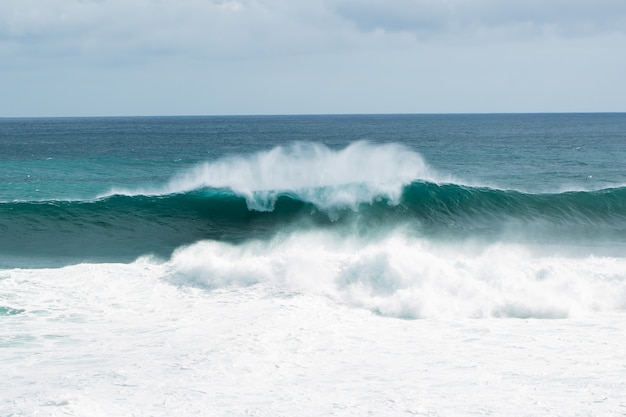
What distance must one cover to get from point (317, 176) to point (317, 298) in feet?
35.0

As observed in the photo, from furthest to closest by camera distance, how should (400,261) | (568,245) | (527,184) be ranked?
(527,184) → (568,245) → (400,261)

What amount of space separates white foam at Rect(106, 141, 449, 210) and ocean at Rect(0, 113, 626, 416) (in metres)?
0.08

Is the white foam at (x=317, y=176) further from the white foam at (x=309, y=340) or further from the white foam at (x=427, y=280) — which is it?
the white foam at (x=427, y=280)

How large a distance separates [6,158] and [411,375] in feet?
132

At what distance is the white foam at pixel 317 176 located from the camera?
63.6 ft

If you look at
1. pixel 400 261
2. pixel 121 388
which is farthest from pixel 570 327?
pixel 121 388

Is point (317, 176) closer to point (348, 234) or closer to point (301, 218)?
point (301, 218)

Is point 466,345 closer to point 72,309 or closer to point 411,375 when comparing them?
point 411,375

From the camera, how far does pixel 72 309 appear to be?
980 centimetres

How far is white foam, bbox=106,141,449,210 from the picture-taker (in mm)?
19391

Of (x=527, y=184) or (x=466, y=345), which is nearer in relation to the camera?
(x=466, y=345)

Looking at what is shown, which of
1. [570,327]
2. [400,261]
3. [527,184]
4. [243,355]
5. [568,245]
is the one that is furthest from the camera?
[527,184]

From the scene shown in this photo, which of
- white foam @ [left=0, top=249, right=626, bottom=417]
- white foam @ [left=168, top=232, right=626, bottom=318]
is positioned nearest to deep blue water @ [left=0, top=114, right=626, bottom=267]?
white foam @ [left=168, top=232, right=626, bottom=318]

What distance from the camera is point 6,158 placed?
136 feet
